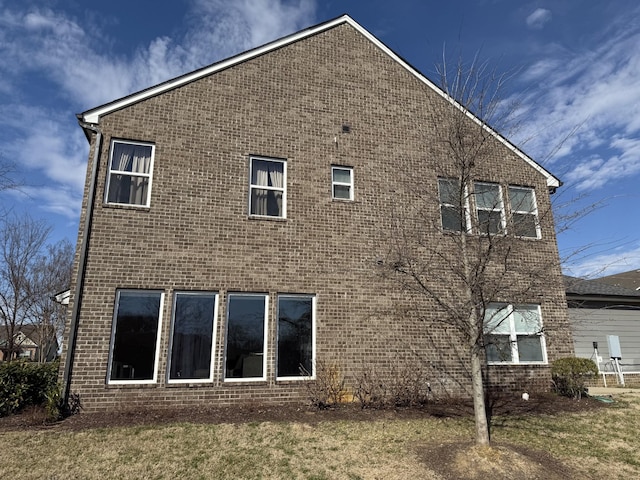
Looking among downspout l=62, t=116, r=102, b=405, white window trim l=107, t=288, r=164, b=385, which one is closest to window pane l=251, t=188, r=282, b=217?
white window trim l=107, t=288, r=164, b=385

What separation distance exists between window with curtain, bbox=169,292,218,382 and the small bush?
8616 millimetres

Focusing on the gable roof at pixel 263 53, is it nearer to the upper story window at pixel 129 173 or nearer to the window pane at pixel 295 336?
the upper story window at pixel 129 173

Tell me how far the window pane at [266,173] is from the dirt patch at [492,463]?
6.97m

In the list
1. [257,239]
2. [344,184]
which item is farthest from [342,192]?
[257,239]

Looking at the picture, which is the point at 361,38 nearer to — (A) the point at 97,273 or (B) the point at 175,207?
(B) the point at 175,207

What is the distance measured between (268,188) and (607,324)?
1312 cm

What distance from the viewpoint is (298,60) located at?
40.5 feet

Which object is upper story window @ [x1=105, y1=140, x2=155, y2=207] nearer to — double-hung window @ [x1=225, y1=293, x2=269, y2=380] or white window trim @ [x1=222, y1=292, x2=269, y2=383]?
white window trim @ [x1=222, y1=292, x2=269, y2=383]

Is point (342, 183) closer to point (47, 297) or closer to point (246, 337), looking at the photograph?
point (246, 337)

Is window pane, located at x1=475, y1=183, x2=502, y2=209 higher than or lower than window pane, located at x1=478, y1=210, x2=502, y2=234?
higher

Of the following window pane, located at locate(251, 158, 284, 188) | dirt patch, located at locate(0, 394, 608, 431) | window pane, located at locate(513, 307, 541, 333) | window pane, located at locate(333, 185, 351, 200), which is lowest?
dirt patch, located at locate(0, 394, 608, 431)

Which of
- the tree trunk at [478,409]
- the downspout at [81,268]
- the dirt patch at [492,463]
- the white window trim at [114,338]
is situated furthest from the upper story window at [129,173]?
the dirt patch at [492,463]

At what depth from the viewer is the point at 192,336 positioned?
980 cm

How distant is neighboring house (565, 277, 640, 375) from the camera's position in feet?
50.0
